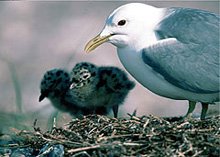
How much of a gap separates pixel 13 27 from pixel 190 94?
596 centimetres

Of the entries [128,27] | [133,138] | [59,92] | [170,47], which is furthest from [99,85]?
[133,138]

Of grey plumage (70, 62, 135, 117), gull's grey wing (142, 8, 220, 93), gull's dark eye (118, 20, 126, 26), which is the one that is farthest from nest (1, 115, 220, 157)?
grey plumage (70, 62, 135, 117)

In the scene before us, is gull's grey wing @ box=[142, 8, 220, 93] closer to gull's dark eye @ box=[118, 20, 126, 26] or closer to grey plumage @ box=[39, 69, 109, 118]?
gull's dark eye @ box=[118, 20, 126, 26]

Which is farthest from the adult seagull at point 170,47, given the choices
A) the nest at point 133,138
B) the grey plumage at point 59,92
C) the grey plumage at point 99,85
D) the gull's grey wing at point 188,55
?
the grey plumage at point 59,92

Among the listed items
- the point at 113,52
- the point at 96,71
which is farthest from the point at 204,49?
the point at 113,52

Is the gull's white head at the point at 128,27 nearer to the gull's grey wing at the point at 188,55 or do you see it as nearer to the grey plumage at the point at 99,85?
the gull's grey wing at the point at 188,55

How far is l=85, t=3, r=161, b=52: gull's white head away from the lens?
4.35 m

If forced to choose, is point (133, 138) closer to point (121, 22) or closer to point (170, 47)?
point (170, 47)

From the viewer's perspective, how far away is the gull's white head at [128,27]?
4.35 m

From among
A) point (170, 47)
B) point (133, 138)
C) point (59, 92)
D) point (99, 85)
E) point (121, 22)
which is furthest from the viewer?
point (59, 92)

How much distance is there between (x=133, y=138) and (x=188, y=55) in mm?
947

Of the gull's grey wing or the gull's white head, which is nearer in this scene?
the gull's grey wing

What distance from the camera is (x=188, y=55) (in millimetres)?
4188

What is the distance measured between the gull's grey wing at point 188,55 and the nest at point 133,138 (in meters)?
0.43
